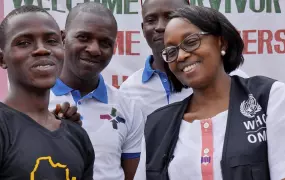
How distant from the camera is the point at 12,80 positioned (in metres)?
2.34

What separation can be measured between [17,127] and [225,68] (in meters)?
0.97

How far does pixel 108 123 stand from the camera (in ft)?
10.1

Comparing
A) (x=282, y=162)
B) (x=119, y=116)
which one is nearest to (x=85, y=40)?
(x=119, y=116)

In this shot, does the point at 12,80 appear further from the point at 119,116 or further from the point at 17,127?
the point at 119,116

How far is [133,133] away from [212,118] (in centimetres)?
76

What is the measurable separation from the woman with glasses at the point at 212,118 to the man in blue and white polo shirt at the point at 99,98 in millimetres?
432

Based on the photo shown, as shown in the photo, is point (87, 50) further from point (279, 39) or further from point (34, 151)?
point (279, 39)

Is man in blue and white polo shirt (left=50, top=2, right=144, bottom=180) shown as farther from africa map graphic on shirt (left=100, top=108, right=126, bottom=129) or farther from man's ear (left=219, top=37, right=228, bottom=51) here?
man's ear (left=219, top=37, right=228, bottom=51)

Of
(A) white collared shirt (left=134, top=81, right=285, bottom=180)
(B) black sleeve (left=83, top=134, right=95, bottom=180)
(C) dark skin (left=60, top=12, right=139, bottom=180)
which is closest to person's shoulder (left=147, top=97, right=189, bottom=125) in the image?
(A) white collared shirt (left=134, top=81, right=285, bottom=180)

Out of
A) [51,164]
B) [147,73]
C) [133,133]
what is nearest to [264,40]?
[147,73]

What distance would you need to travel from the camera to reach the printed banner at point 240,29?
406 centimetres

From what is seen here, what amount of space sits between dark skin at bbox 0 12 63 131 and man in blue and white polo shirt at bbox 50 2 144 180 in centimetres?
68

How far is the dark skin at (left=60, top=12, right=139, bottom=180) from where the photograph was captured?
311 centimetres

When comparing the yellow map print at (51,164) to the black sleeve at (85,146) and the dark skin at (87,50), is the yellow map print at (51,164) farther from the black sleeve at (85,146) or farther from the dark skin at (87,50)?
the dark skin at (87,50)
